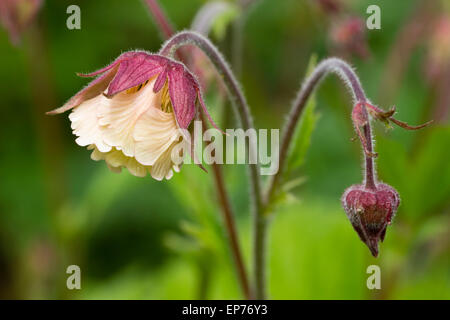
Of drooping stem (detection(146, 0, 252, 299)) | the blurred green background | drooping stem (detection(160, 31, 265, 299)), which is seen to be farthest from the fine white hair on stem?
drooping stem (detection(160, 31, 265, 299))

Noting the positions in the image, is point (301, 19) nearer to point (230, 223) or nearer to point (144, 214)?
point (144, 214)

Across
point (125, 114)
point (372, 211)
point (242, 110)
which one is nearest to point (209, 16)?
point (242, 110)

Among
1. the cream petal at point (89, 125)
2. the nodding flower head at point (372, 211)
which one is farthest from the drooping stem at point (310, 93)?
the cream petal at point (89, 125)

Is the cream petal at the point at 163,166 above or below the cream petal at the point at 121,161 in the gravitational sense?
below

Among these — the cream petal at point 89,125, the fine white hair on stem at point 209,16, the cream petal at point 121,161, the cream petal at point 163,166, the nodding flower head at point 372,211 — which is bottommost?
the nodding flower head at point 372,211

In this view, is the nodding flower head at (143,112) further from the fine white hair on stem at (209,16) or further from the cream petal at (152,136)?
the fine white hair on stem at (209,16)
